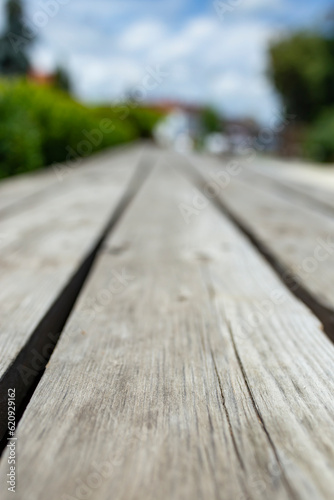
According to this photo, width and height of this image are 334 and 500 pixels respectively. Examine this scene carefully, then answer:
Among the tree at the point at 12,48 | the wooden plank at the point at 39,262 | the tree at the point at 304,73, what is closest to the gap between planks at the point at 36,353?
the wooden plank at the point at 39,262

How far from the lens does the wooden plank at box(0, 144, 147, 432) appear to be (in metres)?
0.58

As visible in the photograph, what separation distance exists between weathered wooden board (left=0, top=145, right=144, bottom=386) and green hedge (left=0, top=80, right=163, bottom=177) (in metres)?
1.09

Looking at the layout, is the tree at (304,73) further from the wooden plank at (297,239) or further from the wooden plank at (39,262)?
the wooden plank at (39,262)

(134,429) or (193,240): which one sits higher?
(134,429)

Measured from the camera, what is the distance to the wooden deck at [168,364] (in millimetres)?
345

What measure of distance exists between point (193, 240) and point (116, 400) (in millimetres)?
747

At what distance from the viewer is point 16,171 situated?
9.98 feet

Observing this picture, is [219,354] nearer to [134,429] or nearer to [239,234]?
[134,429]

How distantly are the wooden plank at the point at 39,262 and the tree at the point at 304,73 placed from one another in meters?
21.2

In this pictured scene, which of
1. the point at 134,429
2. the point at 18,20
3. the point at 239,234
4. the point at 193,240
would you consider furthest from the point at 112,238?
the point at 18,20

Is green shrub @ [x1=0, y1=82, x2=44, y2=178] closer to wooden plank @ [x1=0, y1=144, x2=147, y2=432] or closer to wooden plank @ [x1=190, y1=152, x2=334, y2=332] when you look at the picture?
wooden plank @ [x1=0, y1=144, x2=147, y2=432]

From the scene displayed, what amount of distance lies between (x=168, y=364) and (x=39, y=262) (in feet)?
1.61

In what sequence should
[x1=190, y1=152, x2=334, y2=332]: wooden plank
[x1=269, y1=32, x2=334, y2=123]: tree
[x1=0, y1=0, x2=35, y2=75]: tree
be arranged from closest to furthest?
1. [x1=190, y1=152, x2=334, y2=332]: wooden plank
2. [x1=0, y1=0, x2=35, y2=75]: tree
3. [x1=269, y1=32, x2=334, y2=123]: tree

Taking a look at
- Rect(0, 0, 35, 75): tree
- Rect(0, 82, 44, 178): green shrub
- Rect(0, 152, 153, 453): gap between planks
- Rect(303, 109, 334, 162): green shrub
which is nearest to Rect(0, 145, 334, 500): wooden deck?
Rect(0, 152, 153, 453): gap between planks
